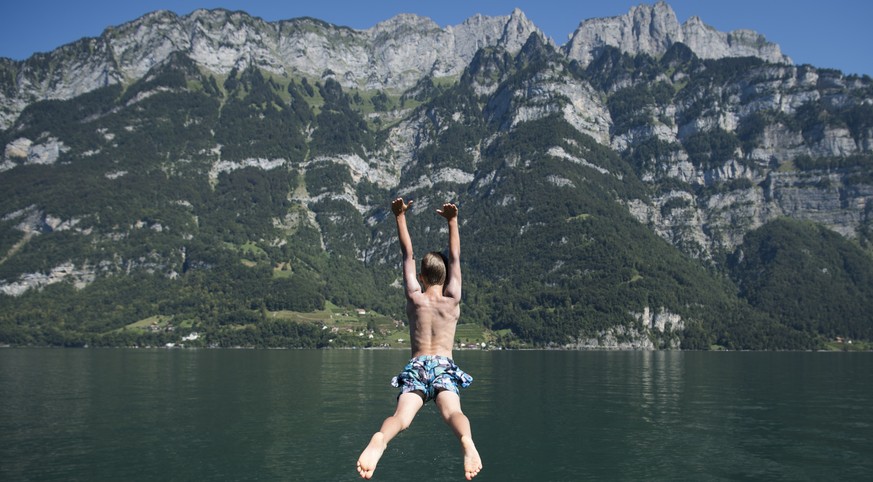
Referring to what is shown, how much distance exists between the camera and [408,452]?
59.4 m

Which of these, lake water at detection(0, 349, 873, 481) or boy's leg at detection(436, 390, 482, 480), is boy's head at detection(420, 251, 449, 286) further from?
lake water at detection(0, 349, 873, 481)

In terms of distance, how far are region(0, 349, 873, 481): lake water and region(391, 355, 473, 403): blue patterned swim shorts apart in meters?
44.1

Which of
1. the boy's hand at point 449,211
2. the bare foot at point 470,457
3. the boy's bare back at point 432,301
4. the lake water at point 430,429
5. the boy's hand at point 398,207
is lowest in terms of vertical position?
the lake water at point 430,429

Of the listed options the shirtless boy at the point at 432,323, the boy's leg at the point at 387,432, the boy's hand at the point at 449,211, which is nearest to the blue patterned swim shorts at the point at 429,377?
the shirtless boy at the point at 432,323

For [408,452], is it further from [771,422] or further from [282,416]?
[771,422]

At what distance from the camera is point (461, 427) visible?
25.8 feet

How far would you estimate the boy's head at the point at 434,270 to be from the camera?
360 inches

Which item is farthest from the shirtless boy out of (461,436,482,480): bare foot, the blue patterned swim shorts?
(461,436,482,480): bare foot

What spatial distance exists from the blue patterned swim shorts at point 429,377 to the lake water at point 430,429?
145 ft

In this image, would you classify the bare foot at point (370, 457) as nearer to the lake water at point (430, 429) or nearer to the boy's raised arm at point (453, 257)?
the boy's raised arm at point (453, 257)

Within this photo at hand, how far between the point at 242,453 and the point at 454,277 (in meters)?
53.6

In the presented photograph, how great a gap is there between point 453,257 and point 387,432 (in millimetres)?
2190

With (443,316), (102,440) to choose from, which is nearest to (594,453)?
(102,440)

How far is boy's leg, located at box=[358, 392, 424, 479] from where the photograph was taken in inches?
293
